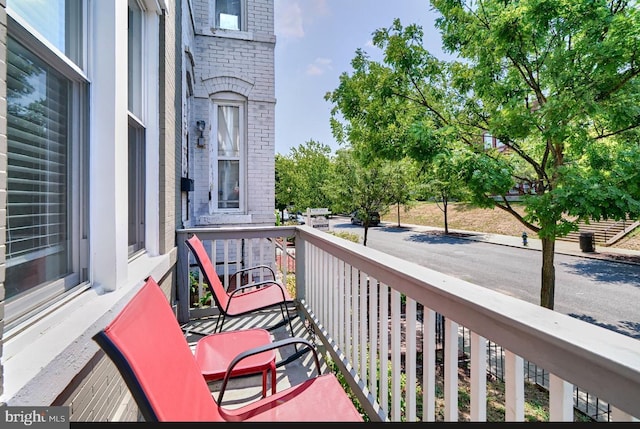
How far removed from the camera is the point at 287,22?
696cm

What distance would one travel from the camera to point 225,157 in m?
5.53

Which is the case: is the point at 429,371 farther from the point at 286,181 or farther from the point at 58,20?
the point at 286,181

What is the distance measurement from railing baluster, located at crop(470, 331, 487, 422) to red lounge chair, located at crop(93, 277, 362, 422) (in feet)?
1.44

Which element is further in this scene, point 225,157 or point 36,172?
point 225,157

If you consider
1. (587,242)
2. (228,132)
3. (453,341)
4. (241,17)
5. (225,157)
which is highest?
(241,17)

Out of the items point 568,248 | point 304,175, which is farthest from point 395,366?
point 304,175

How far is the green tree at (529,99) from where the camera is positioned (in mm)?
3652

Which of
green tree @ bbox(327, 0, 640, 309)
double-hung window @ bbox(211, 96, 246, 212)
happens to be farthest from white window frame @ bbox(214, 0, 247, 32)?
green tree @ bbox(327, 0, 640, 309)

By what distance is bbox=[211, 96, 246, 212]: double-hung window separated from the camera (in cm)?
550

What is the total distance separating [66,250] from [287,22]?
22.9 ft

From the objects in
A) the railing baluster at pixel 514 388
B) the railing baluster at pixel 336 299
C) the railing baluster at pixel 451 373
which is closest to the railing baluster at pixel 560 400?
the railing baluster at pixel 514 388

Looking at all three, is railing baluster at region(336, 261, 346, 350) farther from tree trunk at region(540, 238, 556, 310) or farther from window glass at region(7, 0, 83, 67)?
tree trunk at region(540, 238, 556, 310)

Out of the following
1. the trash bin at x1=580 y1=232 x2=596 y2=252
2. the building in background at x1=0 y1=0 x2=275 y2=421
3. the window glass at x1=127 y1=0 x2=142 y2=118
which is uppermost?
the window glass at x1=127 y1=0 x2=142 y2=118

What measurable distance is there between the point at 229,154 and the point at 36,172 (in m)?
4.49
